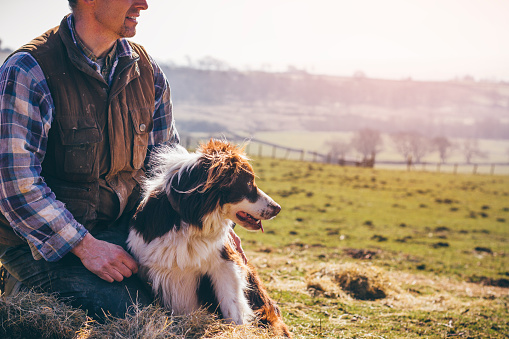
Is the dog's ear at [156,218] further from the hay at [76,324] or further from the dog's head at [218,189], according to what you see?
the hay at [76,324]

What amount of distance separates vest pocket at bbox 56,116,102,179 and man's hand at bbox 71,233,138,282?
0.58 m

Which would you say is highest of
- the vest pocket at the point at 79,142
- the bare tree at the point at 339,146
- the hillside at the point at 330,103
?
the hillside at the point at 330,103

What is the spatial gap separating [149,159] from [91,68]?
121 cm

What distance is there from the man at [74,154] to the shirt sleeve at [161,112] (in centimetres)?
40

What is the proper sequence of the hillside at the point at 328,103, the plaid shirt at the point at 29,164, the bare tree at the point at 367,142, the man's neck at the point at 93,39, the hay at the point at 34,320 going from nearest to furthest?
the hay at the point at 34,320, the plaid shirt at the point at 29,164, the man's neck at the point at 93,39, the bare tree at the point at 367,142, the hillside at the point at 328,103

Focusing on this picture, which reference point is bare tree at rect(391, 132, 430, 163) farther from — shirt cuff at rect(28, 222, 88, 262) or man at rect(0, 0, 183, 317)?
shirt cuff at rect(28, 222, 88, 262)

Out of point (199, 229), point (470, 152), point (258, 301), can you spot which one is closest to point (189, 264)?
point (199, 229)

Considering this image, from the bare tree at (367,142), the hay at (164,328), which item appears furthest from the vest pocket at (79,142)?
the bare tree at (367,142)

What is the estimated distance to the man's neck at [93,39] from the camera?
3812mm

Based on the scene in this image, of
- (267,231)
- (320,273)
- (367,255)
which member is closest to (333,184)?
(267,231)

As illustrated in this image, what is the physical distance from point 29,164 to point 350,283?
511cm

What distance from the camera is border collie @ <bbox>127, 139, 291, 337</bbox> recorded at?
152 inches

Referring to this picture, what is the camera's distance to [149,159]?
4.63m

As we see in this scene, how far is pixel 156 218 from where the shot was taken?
3.85m
